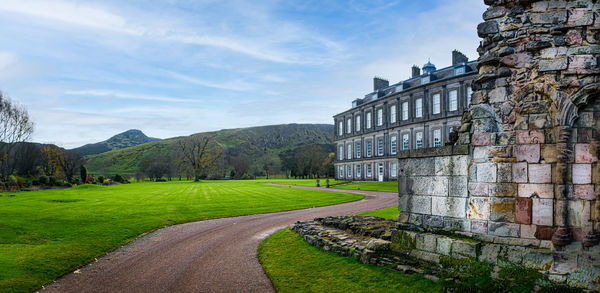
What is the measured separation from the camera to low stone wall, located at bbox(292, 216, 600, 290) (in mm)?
6398

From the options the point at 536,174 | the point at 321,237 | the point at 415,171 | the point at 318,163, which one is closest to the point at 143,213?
the point at 321,237

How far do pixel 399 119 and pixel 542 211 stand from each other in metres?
53.0

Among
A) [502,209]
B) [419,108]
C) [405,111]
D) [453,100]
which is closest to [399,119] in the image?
[405,111]

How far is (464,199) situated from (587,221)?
2180mm

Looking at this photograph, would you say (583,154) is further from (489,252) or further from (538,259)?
(489,252)

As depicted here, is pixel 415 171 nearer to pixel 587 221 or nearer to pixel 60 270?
pixel 587 221

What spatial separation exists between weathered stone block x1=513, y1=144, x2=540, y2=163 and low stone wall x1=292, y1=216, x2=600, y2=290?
1.62 meters

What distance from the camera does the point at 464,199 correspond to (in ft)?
25.8

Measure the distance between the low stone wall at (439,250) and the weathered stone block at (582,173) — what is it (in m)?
1.37

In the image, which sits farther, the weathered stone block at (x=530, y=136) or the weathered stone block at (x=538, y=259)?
the weathered stone block at (x=530, y=136)

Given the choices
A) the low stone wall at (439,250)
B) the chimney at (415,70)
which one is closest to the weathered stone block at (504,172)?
the low stone wall at (439,250)

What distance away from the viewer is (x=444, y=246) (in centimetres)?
793

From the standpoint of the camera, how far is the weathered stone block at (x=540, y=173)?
22.1ft

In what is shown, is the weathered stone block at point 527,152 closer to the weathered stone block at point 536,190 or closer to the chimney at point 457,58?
the weathered stone block at point 536,190
